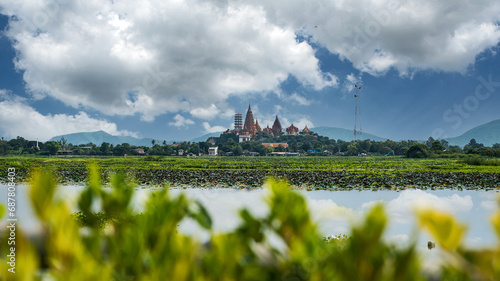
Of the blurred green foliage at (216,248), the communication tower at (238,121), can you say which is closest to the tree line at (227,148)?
the communication tower at (238,121)

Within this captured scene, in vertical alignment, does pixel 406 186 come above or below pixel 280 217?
below

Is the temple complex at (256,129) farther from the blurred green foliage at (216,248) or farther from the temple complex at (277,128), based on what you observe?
the blurred green foliage at (216,248)

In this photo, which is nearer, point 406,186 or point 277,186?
point 277,186

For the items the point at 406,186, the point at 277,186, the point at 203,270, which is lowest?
the point at 406,186

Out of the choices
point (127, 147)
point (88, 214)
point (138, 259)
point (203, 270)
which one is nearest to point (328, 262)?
point (203, 270)

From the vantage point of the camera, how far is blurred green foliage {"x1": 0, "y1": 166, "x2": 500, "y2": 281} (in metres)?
0.42

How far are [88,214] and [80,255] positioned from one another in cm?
22

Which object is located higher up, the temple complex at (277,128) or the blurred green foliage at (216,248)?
the temple complex at (277,128)

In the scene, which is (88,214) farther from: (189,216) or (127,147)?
(127,147)

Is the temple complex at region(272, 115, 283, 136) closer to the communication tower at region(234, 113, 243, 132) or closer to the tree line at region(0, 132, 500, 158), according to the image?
the communication tower at region(234, 113, 243, 132)

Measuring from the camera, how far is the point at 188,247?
46cm

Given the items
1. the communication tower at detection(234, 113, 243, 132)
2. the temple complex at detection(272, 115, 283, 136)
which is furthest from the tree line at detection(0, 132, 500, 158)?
the communication tower at detection(234, 113, 243, 132)

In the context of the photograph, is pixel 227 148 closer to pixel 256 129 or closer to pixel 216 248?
pixel 256 129

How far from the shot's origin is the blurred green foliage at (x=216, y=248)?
16.5 inches
